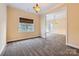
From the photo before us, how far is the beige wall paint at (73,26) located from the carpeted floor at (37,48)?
62cm

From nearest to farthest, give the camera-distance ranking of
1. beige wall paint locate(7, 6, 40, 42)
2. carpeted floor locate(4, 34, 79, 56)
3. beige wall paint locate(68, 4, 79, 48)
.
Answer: beige wall paint locate(7, 6, 40, 42)
carpeted floor locate(4, 34, 79, 56)
beige wall paint locate(68, 4, 79, 48)

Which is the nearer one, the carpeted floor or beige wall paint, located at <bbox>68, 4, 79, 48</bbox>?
the carpeted floor

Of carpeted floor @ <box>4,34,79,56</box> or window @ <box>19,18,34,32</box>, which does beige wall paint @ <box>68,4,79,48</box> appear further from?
window @ <box>19,18,34,32</box>

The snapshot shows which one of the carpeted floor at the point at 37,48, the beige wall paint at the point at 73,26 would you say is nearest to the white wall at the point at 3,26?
the carpeted floor at the point at 37,48

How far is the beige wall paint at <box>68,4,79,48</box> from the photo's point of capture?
3488 millimetres

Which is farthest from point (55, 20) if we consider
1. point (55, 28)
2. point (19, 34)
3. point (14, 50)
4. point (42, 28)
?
point (14, 50)

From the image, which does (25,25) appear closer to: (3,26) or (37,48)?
(3,26)

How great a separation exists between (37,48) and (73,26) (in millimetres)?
1747

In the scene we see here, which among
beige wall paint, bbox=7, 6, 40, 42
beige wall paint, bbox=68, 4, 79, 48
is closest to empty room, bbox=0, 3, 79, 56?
beige wall paint, bbox=7, 6, 40, 42

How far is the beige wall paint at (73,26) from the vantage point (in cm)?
349

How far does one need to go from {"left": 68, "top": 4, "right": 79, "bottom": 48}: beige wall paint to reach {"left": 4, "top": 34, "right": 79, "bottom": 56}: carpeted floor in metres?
0.62

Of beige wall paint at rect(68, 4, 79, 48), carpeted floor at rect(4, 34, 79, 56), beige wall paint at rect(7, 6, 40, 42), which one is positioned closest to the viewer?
beige wall paint at rect(7, 6, 40, 42)

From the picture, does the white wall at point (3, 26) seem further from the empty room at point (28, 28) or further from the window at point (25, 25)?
the window at point (25, 25)

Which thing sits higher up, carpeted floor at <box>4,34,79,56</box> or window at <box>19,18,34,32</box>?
window at <box>19,18,34,32</box>
